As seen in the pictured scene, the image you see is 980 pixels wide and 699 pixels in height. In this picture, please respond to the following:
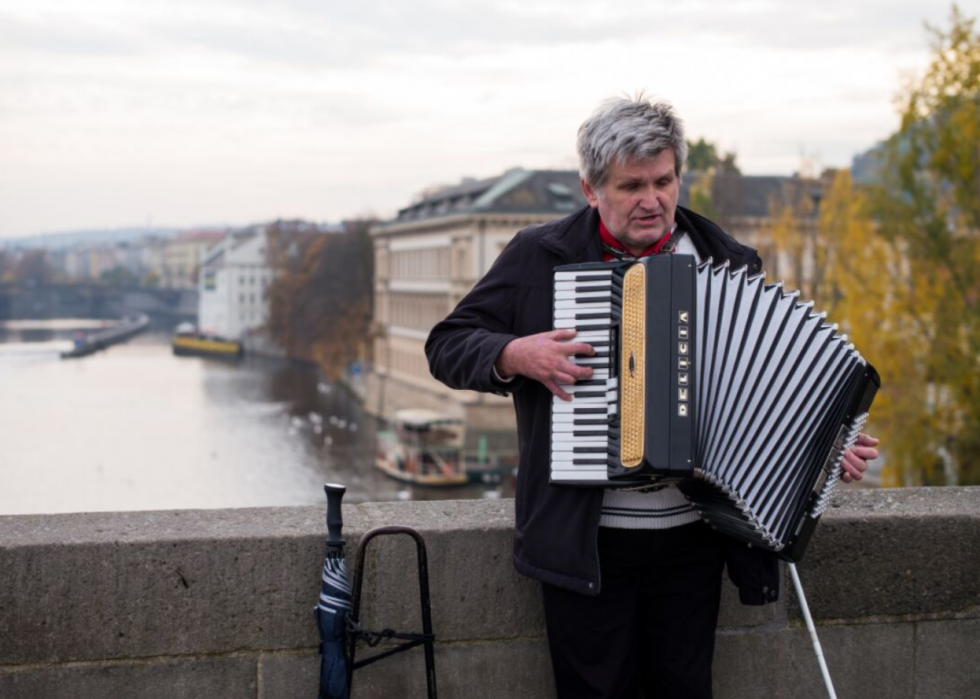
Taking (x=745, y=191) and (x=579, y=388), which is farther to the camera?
(x=745, y=191)

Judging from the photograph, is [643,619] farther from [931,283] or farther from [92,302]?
[92,302]

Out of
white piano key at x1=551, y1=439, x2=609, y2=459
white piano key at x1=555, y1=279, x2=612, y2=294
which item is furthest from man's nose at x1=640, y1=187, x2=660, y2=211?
white piano key at x1=551, y1=439, x2=609, y2=459

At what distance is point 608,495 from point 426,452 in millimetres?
50233

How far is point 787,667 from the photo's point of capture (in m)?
3.49

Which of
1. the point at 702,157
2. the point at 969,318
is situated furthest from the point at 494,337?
the point at 702,157

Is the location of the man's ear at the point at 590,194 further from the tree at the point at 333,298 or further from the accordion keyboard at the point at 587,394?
the tree at the point at 333,298

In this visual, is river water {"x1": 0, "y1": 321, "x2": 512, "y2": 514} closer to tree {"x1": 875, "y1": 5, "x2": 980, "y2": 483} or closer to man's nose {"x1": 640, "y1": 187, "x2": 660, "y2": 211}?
tree {"x1": 875, "y1": 5, "x2": 980, "y2": 483}

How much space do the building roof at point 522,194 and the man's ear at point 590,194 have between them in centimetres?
5237

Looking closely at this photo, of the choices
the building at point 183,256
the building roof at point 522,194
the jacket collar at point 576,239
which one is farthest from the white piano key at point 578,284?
the building at point 183,256

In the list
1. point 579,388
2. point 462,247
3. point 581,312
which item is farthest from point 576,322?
point 462,247

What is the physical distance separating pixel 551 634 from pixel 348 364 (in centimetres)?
7776

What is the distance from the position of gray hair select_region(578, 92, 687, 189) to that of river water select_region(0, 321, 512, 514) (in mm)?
35395

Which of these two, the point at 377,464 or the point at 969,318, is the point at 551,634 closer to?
the point at 969,318

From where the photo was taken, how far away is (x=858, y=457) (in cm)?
285
